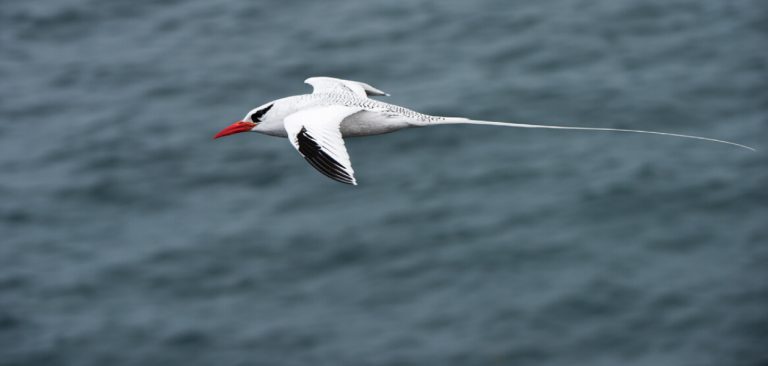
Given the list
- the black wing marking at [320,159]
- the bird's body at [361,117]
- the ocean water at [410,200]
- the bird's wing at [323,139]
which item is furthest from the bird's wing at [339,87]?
the ocean water at [410,200]

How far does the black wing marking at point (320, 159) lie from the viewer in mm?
14805

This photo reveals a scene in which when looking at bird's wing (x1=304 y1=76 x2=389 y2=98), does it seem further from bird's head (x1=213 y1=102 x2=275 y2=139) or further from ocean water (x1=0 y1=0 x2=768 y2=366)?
ocean water (x1=0 y1=0 x2=768 y2=366)

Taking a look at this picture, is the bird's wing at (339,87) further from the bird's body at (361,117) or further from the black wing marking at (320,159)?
the black wing marking at (320,159)

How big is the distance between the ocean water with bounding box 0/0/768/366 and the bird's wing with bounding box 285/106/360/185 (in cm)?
1580

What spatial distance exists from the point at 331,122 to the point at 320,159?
76 cm

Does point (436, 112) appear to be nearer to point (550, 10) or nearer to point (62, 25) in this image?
point (550, 10)

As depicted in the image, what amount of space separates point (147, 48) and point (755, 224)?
19.5 m

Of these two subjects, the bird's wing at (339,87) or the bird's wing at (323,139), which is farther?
the bird's wing at (339,87)

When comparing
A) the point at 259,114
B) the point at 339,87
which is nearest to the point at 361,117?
the point at 259,114

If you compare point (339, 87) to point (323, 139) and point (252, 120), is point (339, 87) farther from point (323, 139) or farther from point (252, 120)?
point (323, 139)

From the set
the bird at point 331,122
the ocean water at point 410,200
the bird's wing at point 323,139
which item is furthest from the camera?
the ocean water at point 410,200

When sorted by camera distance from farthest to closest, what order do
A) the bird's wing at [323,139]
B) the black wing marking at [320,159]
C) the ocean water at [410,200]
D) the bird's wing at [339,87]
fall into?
the ocean water at [410,200]
the bird's wing at [339,87]
the bird's wing at [323,139]
the black wing marking at [320,159]

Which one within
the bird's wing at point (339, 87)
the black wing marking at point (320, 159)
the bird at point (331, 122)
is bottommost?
the black wing marking at point (320, 159)

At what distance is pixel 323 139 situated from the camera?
15.3 metres
